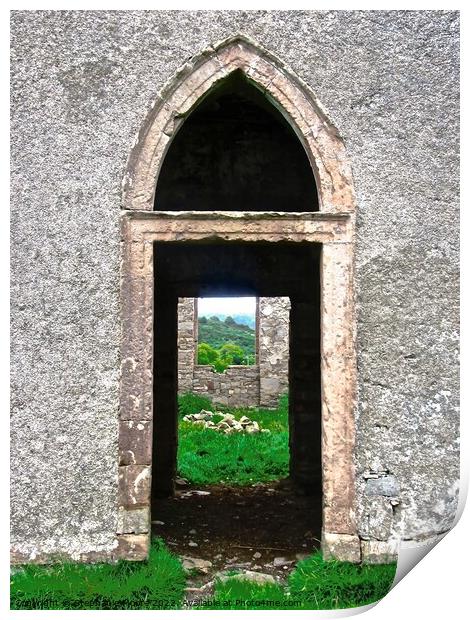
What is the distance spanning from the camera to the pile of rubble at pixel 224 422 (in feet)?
36.1

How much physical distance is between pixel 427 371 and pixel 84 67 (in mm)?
2822

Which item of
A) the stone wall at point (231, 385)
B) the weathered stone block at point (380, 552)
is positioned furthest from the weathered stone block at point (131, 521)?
the stone wall at point (231, 385)

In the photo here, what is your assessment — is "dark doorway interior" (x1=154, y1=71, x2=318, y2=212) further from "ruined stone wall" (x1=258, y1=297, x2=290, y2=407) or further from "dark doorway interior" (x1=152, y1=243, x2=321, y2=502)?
"ruined stone wall" (x1=258, y1=297, x2=290, y2=407)

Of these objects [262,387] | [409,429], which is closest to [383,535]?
[409,429]

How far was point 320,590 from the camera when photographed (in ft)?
12.5

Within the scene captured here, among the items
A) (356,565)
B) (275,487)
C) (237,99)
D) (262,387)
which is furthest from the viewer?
(262,387)

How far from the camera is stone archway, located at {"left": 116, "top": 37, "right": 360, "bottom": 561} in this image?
3961mm

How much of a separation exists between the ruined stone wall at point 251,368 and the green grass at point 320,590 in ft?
31.3

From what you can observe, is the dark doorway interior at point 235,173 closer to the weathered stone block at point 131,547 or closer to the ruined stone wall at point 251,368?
the weathered stone block at point 131,547

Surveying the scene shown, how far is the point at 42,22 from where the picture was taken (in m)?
4.02

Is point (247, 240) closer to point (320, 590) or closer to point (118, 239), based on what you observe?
point (118, 239)

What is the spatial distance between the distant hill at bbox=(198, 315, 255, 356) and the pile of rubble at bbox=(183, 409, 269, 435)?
38.0ft

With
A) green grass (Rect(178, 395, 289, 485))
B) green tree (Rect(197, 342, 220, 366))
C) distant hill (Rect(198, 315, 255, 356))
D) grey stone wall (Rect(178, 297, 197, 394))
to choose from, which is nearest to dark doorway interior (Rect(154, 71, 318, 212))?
green grass (Rect(178, 395, 289, 485))

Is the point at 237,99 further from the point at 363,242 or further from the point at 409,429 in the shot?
the point at 409,429
